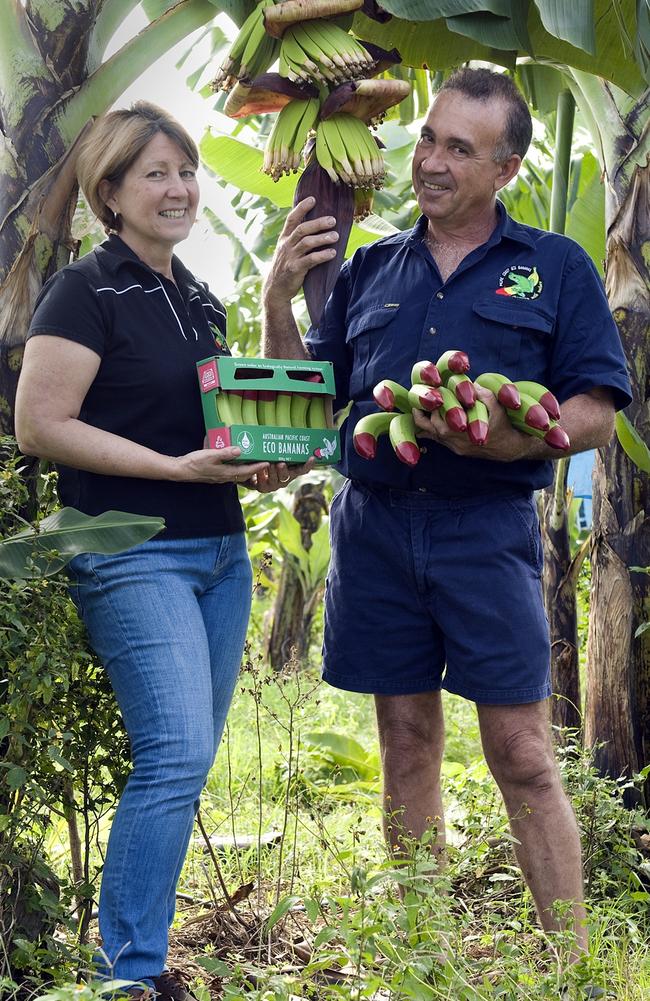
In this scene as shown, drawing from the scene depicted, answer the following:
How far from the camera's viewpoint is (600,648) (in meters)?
3.62

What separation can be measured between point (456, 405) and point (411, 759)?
40.4 inches

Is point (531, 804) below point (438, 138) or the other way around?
below

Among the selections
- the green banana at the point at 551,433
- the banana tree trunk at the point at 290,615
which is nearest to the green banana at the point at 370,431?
the green banana at the point at 551,433

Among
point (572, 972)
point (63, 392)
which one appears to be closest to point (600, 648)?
point (572, 972)

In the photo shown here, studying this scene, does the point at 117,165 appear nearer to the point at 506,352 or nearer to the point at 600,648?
the point at 506,352

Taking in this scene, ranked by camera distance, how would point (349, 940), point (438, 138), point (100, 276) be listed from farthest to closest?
point (438, 138)
point (100, 276)
point (349, 940)

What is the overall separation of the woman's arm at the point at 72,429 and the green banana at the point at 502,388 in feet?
2.02

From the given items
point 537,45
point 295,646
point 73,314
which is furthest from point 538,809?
point 537,45

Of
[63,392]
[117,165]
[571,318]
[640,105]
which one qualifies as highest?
[640,105]

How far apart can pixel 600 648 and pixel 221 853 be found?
4.93 ft

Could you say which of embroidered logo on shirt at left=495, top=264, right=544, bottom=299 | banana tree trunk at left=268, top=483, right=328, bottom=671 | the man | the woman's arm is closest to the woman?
the woman's arm

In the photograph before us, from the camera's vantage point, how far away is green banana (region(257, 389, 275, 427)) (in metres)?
2.67

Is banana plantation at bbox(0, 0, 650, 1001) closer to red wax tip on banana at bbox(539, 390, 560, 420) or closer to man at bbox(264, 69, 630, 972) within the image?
red wax tip on banana at bbox(539, 390, 560, 420)

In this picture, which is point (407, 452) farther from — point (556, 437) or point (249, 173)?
point (249, 173)
